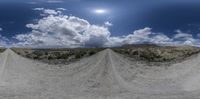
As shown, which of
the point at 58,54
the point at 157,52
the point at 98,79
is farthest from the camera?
the point at 157,52

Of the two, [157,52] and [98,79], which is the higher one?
[157,52]

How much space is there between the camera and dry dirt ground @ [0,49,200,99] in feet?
49.1

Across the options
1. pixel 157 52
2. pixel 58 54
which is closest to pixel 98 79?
pixel 58 54

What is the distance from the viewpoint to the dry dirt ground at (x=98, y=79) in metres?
15.0

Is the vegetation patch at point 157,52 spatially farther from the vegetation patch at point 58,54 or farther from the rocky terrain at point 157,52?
the vegetation patch at point 58,54

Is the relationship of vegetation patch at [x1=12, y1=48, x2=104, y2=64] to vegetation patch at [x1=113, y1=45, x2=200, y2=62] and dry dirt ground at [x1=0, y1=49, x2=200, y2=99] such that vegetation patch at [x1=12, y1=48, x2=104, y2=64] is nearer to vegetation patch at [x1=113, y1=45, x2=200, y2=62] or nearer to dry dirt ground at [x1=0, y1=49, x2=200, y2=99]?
dry dirt ground at [x1=0, y1=49, x2=200, y2=99]

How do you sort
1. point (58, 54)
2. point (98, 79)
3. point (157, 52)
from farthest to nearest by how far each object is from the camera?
1. point (157, 52)
2. point (58, 54)
3. point (98, 79)

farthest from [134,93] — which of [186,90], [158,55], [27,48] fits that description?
[27,48]

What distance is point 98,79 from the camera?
15867mm

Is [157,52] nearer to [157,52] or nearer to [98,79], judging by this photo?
[157,52]

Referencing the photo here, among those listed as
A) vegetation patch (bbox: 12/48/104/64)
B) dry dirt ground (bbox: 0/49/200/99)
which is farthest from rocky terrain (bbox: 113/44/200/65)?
vegetation patch (bbox: 12/48/104/64)

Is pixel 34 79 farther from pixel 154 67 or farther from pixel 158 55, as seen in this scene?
pixel 158 55

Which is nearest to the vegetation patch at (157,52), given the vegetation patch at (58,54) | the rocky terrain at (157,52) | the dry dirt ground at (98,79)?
the rocky terrain at (157,52)

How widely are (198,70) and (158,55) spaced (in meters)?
3.04
